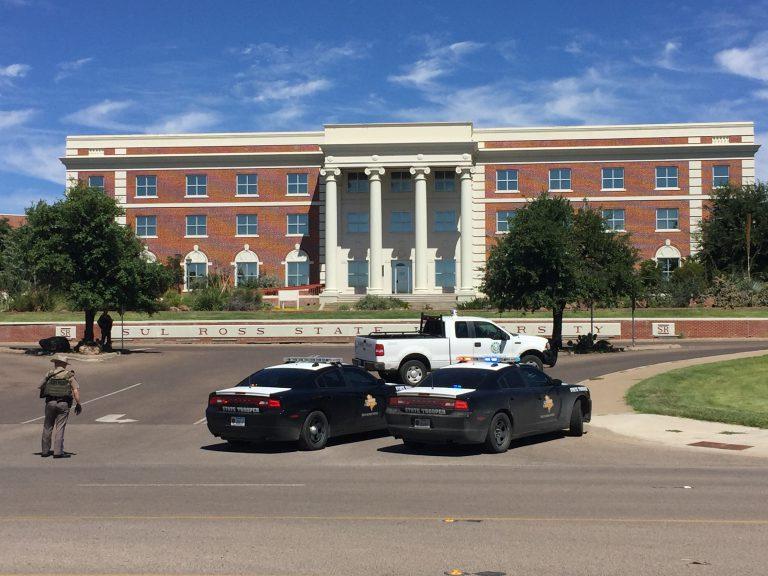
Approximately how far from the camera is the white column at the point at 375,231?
65.4 m

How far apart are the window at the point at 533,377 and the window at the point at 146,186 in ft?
191

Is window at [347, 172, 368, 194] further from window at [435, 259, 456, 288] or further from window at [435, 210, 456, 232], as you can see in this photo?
window at [435, 259, 456, 288]

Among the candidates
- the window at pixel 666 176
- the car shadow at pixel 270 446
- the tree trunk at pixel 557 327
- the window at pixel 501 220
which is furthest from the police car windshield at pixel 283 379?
the window at pixel 666 176

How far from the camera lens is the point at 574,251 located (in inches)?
1549

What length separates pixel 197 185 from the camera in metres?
70.6

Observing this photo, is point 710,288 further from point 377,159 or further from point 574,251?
point 377,159

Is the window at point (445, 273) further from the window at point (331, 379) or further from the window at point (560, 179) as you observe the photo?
the window at point (331, 379)

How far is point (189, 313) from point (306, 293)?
14156mm

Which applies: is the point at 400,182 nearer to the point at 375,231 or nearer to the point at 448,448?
the point at 375,231

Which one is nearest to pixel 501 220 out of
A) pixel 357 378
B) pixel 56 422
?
pixel 357 378

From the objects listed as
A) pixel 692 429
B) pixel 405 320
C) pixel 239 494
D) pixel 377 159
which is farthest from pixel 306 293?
pixel 239 494

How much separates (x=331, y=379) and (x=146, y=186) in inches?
2249

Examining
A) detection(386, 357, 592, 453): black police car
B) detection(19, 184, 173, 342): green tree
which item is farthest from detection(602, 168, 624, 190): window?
detection(386, 357, 592, 453): black police car

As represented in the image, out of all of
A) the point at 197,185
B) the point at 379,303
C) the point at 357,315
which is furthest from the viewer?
the point at 197,185
